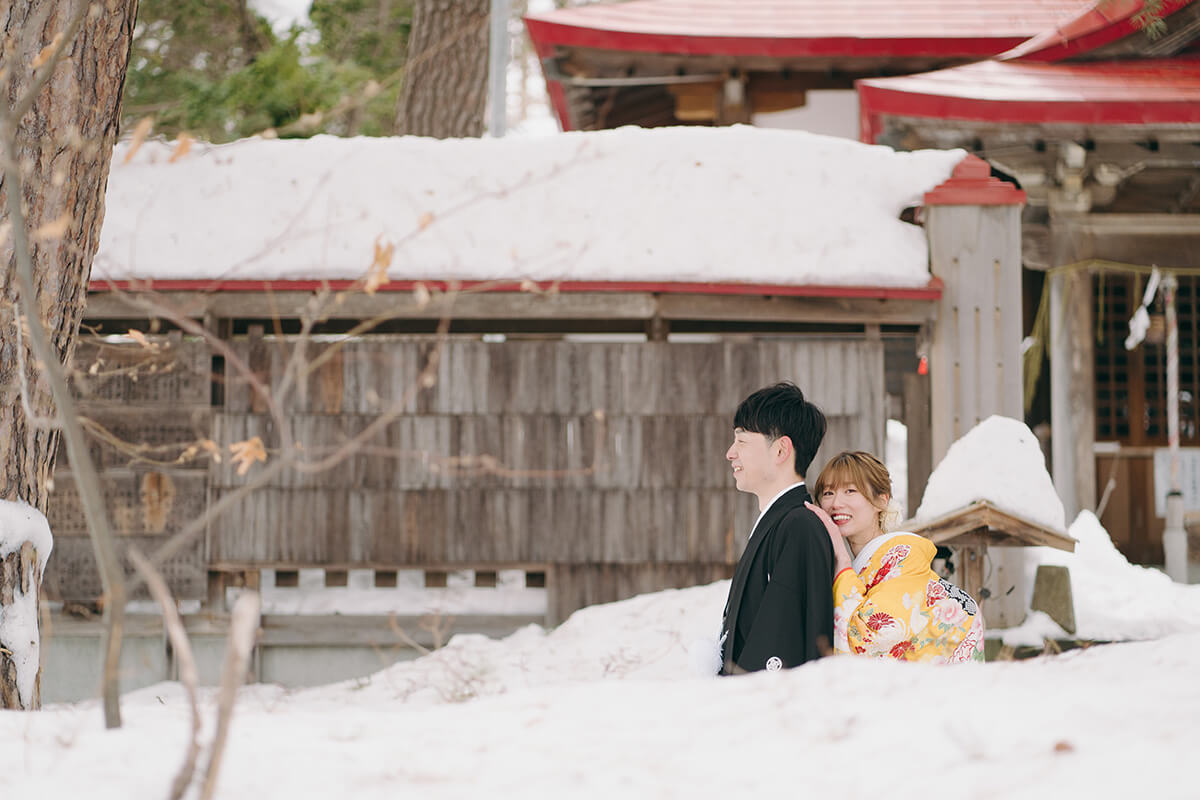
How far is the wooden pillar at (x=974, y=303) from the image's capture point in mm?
7727

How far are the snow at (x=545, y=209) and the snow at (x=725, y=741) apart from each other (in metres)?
4.83

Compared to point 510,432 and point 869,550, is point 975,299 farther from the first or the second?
point 869,550

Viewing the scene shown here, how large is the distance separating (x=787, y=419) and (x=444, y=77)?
9802 mm

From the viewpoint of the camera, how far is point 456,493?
7.83m

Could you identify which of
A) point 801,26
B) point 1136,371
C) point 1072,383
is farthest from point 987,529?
point 801,26

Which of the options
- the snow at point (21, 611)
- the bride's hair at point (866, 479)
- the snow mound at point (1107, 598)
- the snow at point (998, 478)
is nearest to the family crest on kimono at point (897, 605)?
the bride's hair at point (866, 479)

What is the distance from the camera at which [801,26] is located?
37.4 feet

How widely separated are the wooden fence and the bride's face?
13.5ft

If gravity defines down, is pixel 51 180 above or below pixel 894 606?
above

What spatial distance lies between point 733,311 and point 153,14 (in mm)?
9860

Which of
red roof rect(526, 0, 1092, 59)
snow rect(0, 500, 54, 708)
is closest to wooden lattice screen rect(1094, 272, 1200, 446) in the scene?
red roof rect(526, 0, 1092, 59)

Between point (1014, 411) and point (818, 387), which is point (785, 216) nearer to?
point (818, 387)

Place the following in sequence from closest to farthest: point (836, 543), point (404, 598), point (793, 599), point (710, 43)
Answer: point (793, 599), point (836, 543), point (404, 598), point (710, 43)

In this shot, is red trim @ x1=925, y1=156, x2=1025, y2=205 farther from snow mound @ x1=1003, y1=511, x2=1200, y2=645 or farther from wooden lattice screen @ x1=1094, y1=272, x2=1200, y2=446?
wooden lattice screen @ x1=1094, y1=272, x2=1200, y2=446
